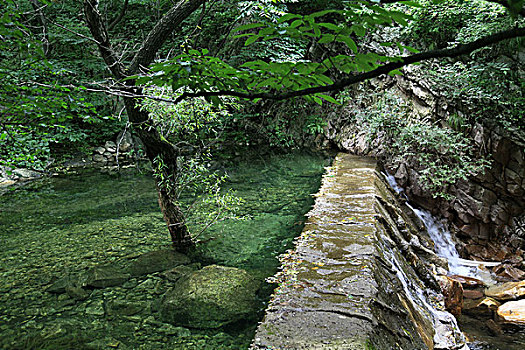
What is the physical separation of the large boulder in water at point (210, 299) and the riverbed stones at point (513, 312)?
3.24 m

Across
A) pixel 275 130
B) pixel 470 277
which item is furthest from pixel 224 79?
pixel 275 130

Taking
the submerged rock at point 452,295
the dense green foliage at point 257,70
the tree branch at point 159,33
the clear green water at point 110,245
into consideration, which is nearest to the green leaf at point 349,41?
the dense green foliage at point 257,70

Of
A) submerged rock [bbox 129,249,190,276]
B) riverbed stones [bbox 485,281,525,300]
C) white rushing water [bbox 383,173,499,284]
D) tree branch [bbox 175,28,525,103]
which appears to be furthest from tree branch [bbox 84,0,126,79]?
white rushing water [bbox 383,173,499,284]

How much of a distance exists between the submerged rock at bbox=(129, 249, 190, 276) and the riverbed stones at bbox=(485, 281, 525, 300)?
4.33 meters

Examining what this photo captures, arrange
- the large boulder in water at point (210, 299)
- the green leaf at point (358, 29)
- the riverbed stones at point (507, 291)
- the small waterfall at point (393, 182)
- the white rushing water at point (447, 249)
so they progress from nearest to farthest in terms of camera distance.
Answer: the green leaf at point (358, 29)
the large boulder in water at point (210, 299)
the riverbed stones at point (507, 291)
the white rushing water at point (447, 249)
the small waterfall at point (393, 182)

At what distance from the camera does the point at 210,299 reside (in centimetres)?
314

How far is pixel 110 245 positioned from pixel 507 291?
5.67m

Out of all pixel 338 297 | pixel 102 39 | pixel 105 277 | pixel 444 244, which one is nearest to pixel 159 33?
pixel 102 39

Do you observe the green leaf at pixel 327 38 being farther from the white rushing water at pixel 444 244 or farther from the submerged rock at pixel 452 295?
the white rushing water at pixel 444 244

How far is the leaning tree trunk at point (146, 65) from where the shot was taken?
3451 millimetres

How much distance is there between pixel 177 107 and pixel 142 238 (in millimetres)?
2380

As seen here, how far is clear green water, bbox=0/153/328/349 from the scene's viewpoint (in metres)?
2.87

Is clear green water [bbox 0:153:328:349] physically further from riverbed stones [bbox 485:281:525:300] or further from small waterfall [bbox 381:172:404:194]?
riverbed stones [bbox 485:281:525:300]

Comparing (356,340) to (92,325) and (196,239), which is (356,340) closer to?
(92,325)
